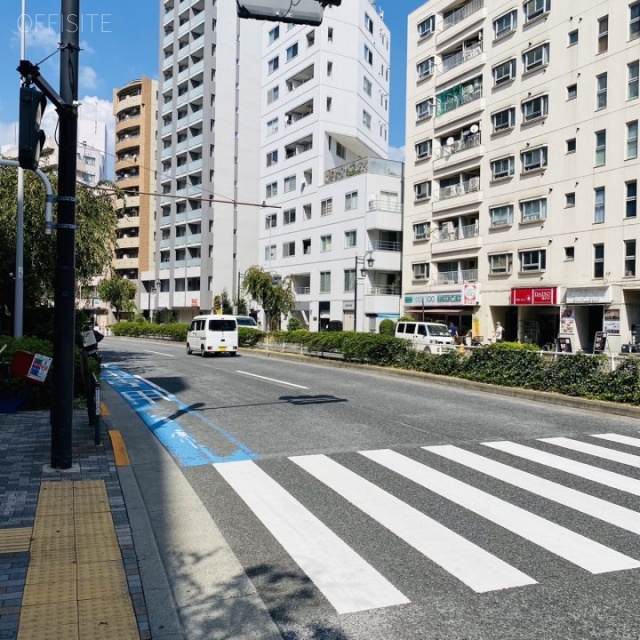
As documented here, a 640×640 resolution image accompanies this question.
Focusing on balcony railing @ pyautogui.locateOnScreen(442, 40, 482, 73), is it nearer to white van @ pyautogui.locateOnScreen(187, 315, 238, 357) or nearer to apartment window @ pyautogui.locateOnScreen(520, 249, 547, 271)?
apartment window @ pyautogui.locateOnScreen(520, 249, 547, 271)

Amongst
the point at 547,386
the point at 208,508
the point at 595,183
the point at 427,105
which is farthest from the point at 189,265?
the point at 208,508

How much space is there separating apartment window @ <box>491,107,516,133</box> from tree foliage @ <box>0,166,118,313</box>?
86.7 ft

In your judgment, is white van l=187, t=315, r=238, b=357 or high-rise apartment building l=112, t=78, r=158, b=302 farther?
high-rise apartment building l=112, t=78, r=158, b=302

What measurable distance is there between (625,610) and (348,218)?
44.3m

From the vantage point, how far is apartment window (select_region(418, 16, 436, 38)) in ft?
144

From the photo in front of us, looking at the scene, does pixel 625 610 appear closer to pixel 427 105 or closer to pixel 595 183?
pixel 595 183

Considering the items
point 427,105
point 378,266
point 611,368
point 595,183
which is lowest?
point 611,368

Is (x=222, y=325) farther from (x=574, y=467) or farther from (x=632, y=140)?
(x=574, y=467)

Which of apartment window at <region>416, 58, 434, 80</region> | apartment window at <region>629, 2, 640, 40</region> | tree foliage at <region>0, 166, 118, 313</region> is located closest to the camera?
tree foliage at <region>0, 166, 118, 313</region>

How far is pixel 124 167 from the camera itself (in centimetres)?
7719

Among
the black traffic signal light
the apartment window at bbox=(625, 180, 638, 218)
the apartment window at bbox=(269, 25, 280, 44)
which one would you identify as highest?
the apartment window at bbox=(269, 25, 280, 44)

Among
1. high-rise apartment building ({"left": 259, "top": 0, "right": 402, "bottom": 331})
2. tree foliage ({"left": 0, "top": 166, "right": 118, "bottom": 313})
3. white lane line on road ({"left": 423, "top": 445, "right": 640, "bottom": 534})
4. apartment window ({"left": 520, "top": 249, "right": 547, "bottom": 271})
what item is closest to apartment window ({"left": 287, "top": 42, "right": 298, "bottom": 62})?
high-rise apartment building ({"left": 259, "top": 0, "right": 402, "bottom": 331})

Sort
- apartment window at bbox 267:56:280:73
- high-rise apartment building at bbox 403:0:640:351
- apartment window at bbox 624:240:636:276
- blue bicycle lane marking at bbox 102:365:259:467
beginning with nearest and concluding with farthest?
1. blue bicycle lane marking at bbox 102:365:259:467
2. apartment window at bbox 624:240:636:276
3. high-rise apartment building at bbox 403:0:640:351
4. apartment window at bbox 267:56:280:73

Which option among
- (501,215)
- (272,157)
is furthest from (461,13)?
(272,157)
